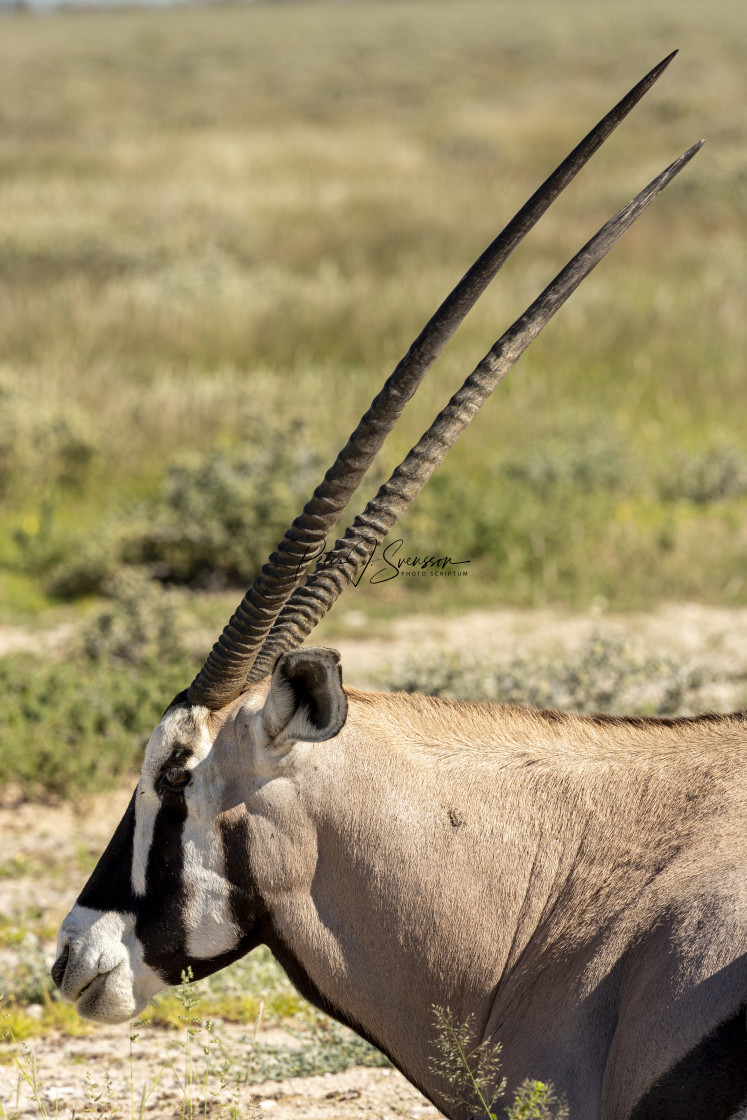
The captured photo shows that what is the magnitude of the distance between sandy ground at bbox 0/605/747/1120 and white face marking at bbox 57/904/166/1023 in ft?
1.69

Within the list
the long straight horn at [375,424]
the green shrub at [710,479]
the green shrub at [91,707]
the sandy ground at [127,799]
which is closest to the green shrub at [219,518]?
the sandy ground at [127,799]

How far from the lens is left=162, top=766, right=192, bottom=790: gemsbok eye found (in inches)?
106

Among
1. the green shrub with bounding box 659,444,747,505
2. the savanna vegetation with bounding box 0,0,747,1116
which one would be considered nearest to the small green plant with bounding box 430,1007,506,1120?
the savanna vegetation with bounding box 0,0,747,1116

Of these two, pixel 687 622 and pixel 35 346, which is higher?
pixel 35 346

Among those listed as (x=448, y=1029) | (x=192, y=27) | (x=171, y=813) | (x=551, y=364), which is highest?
(x=192, y=27)

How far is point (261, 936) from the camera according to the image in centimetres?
273

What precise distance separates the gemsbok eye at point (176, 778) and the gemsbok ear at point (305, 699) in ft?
0.81

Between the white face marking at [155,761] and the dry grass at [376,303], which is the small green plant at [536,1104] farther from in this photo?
the dry grass at [376,303]

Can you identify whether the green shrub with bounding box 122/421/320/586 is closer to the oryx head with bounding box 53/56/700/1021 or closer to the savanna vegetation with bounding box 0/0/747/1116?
the savanna vegetation with bounding box 0/0/747/1116

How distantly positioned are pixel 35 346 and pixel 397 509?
1104cm

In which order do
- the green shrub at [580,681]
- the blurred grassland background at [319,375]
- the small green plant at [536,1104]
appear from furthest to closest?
the blurred grassland background at [319,375] < the green shrub at [580,681] < the small green plant at [536,1104]

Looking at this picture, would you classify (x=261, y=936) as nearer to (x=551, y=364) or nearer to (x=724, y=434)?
(x=724, y=434)

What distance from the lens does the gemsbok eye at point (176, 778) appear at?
8.81 ft

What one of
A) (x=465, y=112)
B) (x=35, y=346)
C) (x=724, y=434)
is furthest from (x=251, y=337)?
(x=465, y=112)
